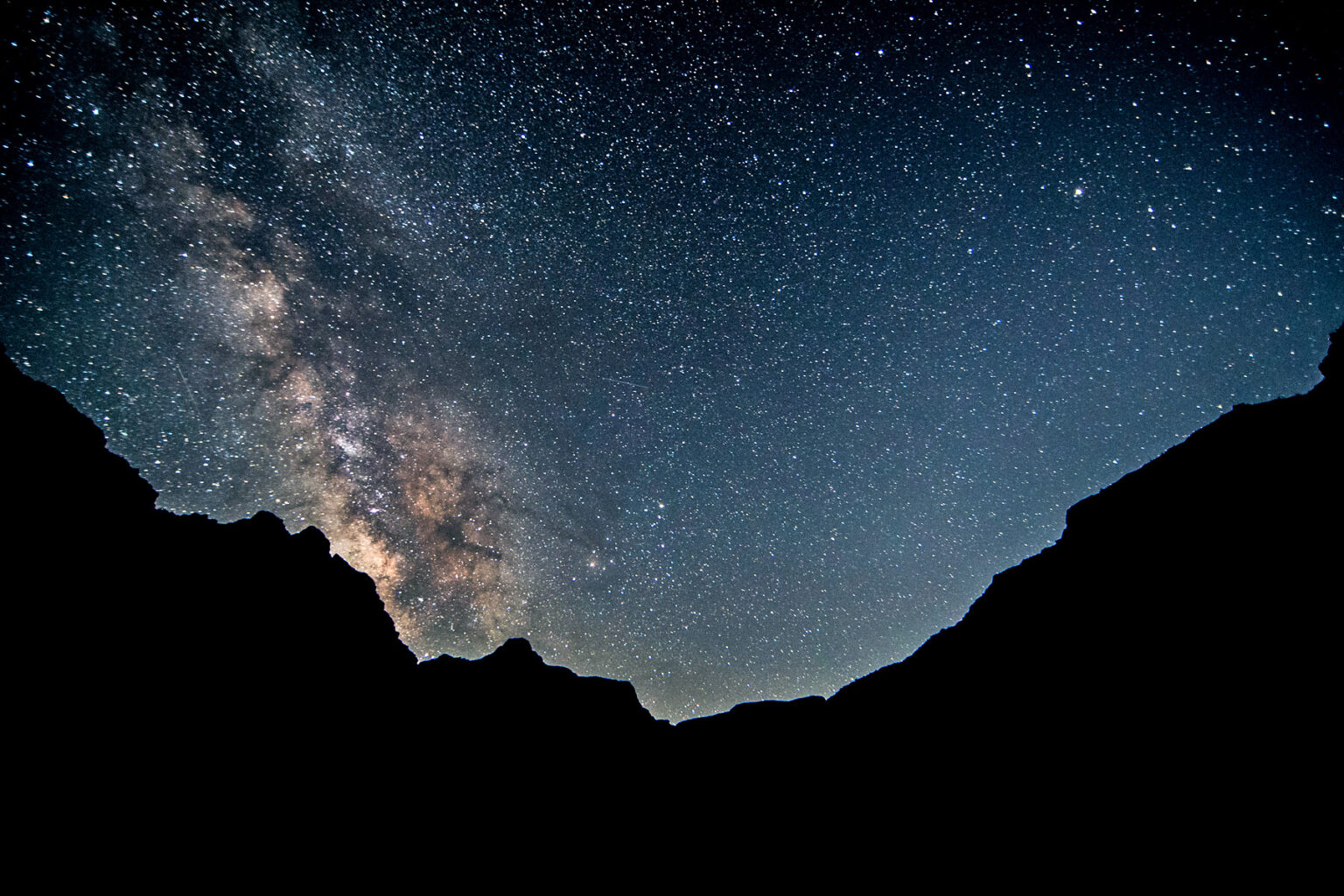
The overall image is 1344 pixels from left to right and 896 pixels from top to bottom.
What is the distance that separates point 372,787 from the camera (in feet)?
48.6

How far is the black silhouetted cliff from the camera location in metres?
8.89

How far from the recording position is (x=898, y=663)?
1725 cm

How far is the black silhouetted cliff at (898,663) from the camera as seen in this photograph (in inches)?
350

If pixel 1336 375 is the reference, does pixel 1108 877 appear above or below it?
below

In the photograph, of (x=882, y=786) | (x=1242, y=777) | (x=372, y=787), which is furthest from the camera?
(x=372, y=787)

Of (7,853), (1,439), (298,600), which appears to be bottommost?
(7,853)

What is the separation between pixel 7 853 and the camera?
25.8ft

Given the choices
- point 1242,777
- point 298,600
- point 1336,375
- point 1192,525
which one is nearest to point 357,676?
point 298,600

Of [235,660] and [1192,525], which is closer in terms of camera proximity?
[1192,525]

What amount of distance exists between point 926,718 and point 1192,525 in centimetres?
903

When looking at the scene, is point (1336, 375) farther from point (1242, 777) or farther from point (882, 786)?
point (882, 786)

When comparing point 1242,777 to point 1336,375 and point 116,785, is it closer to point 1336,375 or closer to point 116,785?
point 1336,375

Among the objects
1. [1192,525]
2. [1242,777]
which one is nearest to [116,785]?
[1242,777]

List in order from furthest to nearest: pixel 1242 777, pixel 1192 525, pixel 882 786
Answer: pixel 882 786
pixel 1192 525
pixel 1242 777
